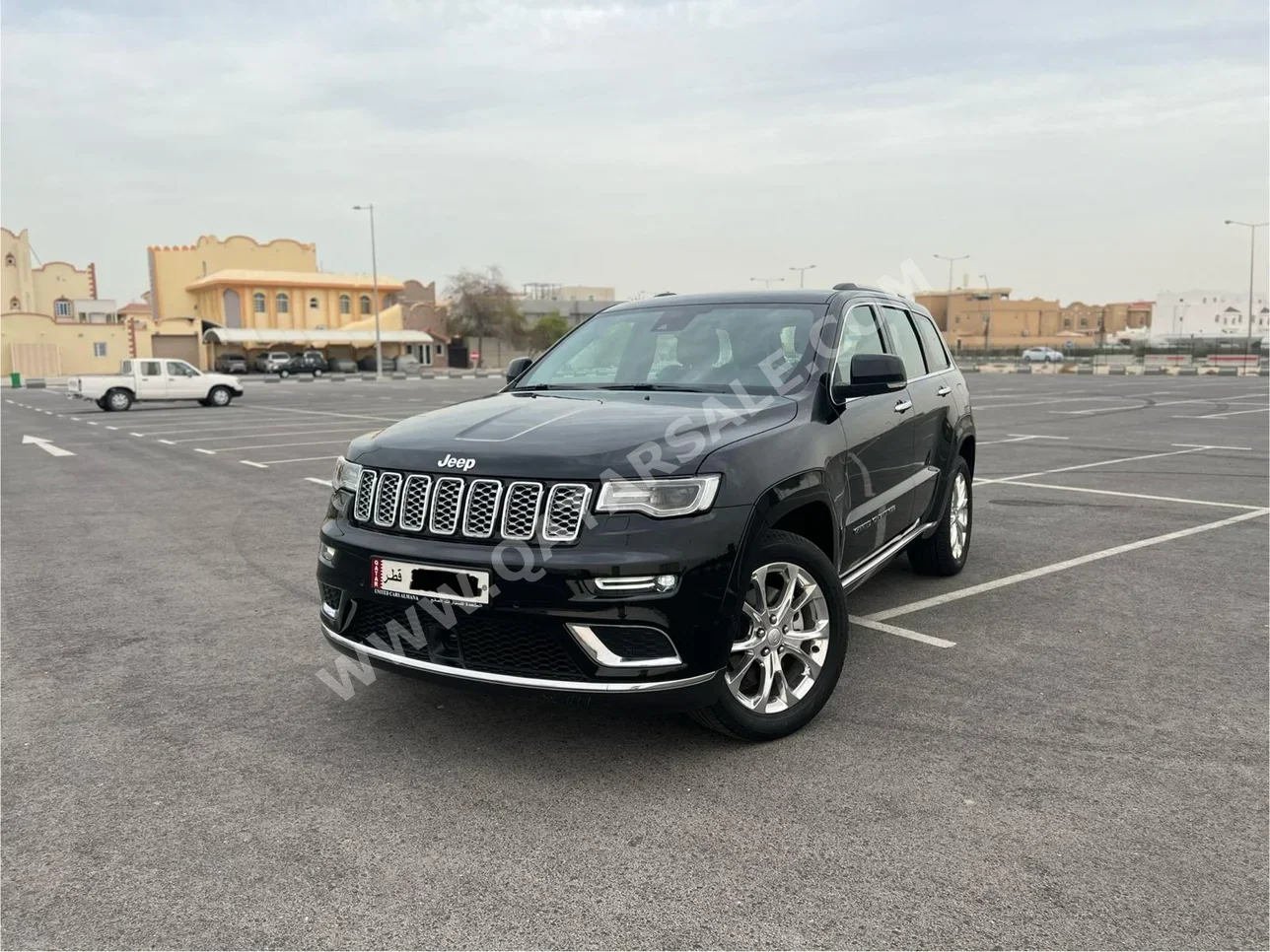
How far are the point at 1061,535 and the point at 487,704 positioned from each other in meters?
5.45

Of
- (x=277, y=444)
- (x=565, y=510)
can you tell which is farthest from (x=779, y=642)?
(x=277, y=444)

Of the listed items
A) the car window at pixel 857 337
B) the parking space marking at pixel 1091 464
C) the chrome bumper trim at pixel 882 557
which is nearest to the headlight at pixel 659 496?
the chrome bumper trim at pixel 882 557

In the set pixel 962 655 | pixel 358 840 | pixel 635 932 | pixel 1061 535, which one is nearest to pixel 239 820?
pixel 358 840

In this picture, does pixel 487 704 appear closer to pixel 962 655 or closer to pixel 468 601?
pixel 468 601

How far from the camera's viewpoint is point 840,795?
333cm

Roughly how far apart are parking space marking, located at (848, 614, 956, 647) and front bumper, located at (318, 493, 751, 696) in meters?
1.99

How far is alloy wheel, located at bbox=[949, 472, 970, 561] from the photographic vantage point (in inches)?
247

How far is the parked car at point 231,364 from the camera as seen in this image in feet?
208

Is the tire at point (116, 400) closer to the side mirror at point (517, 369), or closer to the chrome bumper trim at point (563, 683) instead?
the side mirror at point (517, 369)

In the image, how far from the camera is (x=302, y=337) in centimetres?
7325

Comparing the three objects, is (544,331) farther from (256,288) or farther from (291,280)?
(256,288)

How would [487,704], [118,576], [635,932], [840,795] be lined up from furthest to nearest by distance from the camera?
1. [118,576]
2. [487,704]
3. [840,795]
4. [635,932]

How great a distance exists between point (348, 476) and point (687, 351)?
1.79 meters

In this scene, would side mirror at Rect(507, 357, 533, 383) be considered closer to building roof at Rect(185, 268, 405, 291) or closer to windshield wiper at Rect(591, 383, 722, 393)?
windshield wiper at Rect(591, 383, 722, 393)
